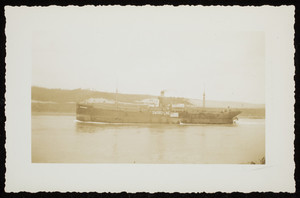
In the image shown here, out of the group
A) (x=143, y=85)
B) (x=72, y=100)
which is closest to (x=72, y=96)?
(x=72, y=100)

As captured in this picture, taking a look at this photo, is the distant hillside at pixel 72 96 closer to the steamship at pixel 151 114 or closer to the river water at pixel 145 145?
the steamship at pixel 151 114

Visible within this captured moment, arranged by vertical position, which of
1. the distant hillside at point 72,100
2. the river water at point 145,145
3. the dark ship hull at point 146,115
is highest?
the distant hillside at point 72,100

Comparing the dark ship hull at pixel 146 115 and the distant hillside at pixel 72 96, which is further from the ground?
the distant hillside at pixel 72 96

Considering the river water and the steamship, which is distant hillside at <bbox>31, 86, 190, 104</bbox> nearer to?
the steamship

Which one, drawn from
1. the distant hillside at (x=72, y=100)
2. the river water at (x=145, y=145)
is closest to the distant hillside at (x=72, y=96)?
the distant hillside at (x=72, y=100)

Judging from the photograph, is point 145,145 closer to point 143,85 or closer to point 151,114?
point 151,114
